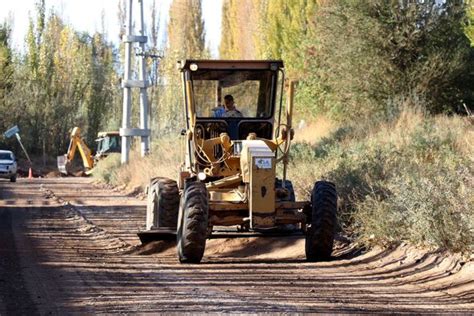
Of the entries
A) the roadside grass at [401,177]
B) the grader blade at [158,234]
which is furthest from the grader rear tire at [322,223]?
the grader blade at [158,234]

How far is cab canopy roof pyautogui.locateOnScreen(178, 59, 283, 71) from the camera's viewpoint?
1620 centimetres

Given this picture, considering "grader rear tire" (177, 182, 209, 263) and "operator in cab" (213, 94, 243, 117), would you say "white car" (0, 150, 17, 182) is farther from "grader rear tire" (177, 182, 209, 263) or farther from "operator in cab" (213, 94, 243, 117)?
"grader rear tire" (177, 182, 209, 263)

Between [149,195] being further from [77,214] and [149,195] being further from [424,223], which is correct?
[77,214]

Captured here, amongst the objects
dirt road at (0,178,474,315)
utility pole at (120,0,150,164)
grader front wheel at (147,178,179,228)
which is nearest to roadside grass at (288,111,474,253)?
dirt road at (0,178,474,315)

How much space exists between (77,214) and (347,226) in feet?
33.9

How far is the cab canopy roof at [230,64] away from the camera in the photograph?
16203mm

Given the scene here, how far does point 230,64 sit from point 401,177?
334 centimetres

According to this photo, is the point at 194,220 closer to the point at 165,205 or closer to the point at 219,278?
the point at 219,278

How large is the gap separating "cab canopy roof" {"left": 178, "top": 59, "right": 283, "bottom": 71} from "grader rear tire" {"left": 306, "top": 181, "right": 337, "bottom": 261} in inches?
95.5

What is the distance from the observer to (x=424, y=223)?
14383 millimetres

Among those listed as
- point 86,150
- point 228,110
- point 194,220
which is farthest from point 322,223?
point 86,150

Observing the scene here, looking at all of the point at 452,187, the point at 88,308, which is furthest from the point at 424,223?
the point at 88,308

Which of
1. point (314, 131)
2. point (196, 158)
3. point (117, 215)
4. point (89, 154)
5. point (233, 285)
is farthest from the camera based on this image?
point (89, 154)

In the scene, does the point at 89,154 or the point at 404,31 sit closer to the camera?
the point at 404,31
